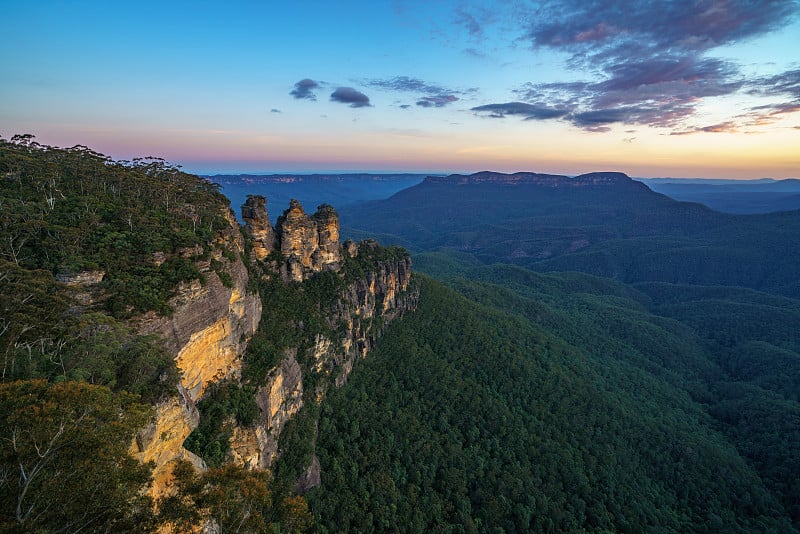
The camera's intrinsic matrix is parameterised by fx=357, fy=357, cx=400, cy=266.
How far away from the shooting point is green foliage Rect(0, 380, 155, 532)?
10672mm

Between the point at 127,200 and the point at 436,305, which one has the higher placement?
the point at 127,200

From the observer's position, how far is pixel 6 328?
17.0 meters

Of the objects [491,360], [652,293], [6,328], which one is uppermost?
[6,328]

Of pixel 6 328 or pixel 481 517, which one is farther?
pixel 481 517

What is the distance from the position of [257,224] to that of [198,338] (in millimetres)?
22251

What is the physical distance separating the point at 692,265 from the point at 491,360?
18631 centimetres

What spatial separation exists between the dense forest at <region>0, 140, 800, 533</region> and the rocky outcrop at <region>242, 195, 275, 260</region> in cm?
482

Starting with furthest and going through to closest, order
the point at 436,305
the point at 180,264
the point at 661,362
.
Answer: the point at 661,362
the point at 436,305
the point at 180,264

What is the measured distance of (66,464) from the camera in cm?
1151

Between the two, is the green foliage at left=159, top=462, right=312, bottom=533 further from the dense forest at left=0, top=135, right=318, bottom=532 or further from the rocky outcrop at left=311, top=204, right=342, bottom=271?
the rocky outcrop at left=311, top=204, right=342, bottom=271

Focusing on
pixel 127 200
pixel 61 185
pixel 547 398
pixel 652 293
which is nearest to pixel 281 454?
pixel 127 200

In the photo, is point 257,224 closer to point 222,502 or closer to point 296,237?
point 296,237

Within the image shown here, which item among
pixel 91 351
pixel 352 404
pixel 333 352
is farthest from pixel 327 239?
pixel 91 351

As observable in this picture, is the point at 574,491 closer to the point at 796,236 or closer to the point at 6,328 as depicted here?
the point at 6,328
